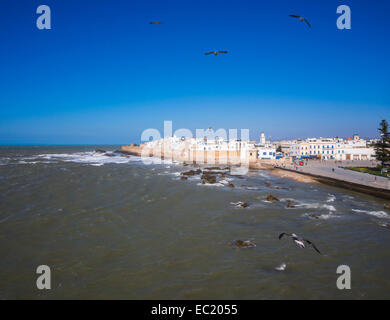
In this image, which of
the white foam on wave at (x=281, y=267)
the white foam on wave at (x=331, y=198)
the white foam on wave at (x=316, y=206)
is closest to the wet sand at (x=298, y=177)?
the white foam on wave at (x=331, y=198)

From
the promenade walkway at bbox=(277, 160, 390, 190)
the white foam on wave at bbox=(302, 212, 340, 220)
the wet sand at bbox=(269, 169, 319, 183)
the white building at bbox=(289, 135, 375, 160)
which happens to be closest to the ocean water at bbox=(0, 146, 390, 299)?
the white foam on wave at bbox=(302, 212, 340, 220)

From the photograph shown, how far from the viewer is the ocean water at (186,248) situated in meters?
9.74

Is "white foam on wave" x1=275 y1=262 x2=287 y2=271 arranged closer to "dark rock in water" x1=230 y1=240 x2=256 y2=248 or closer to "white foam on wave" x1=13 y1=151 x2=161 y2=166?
"dark rock in water" x1=230 y1=240 x2=256 y2=248

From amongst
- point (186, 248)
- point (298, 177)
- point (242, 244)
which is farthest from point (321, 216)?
point (298, 177)

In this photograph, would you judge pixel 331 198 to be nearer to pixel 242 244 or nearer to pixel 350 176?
pixel 350 176

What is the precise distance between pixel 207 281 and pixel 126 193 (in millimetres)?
19538

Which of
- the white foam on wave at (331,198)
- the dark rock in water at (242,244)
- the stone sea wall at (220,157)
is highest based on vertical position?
the stone sea wall at (220,157)

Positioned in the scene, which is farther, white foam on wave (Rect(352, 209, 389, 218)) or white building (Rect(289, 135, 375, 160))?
white building (Rect(289, 135, 375, 160))

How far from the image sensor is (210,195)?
88.6 ft

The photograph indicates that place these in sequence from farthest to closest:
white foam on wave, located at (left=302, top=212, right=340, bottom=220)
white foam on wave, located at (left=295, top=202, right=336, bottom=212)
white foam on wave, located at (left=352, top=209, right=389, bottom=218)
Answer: white foam on wave, located at (left=295, top=202, right=336, bottom=212)
white foam on wave, located at (left=352, top=209, right=389, bottom=218)
white foam on wave, located at (left=302, top=212, right=340, bottom=220)

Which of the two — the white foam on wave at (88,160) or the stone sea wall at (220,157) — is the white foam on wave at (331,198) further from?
the white foam on wave at (88,160)

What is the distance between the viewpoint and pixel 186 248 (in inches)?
523

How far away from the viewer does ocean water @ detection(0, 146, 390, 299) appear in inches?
384
